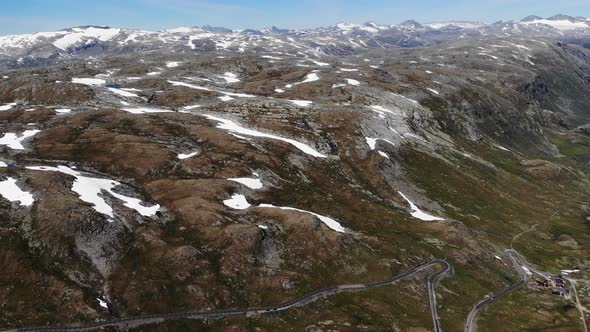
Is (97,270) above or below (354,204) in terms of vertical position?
above

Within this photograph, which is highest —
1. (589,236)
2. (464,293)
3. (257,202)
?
(257,202)

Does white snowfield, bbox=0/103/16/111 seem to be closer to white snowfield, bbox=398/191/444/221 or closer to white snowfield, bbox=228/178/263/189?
white snowfield, bbox=228/178/263/189

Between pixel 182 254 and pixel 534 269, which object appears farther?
pixel 534 269

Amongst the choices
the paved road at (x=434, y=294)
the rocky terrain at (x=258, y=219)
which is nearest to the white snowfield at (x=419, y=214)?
the rocky terrain at (x=258, y=219)

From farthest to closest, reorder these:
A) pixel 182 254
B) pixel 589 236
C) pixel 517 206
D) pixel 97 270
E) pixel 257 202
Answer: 1. pixel 517 206
2. pixel 589 236
3. pixel 257 202
4. pixel 182 254
5. pixel 97 270

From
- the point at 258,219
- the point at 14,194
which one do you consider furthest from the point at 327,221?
the point at 14,194

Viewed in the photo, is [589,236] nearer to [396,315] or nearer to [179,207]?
[396,315]

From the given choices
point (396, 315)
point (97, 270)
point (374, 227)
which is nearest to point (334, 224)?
point (374, 227)
